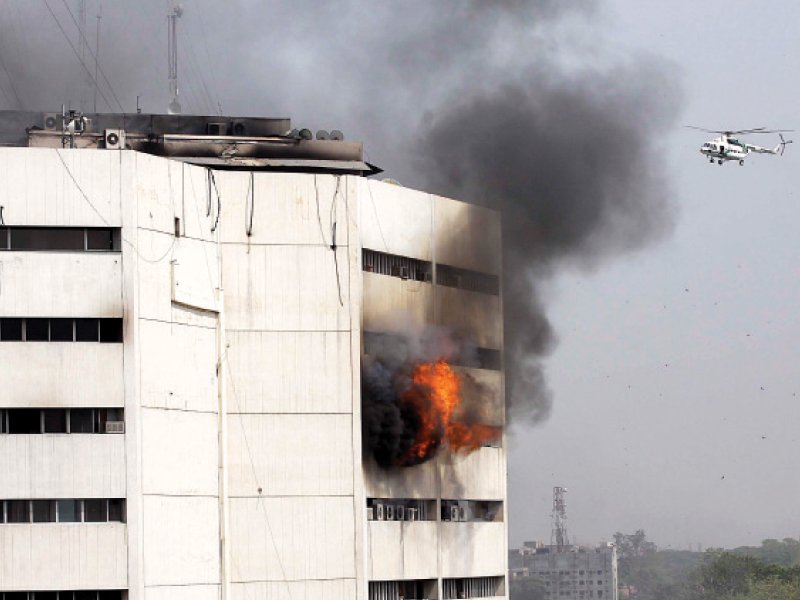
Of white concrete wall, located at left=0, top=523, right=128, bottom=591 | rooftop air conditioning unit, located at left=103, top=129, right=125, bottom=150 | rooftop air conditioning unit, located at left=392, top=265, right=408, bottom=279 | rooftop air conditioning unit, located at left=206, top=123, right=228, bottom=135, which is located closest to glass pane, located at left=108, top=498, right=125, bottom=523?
white concrete wall, located at left=0, top=523, right=128, bottom=591

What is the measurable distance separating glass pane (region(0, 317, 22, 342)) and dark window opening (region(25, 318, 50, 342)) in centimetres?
31

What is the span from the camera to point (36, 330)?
215 feet

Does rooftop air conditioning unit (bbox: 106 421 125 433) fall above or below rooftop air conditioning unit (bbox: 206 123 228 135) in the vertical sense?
below

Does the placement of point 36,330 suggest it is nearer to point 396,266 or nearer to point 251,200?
point 251,200

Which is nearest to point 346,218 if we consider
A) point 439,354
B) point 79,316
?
point 439,354

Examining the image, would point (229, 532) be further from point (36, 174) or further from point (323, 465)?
point (36, 174)

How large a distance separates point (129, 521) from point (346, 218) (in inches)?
679

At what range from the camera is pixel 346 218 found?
73.3m

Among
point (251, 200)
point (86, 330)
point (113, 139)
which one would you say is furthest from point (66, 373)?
point (113, 139)

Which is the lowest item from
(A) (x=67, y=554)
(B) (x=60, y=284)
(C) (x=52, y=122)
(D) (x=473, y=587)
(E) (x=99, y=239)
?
(D) (x=473, y=587)

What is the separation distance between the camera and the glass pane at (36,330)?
65.5 meters

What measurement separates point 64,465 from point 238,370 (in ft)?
30.5

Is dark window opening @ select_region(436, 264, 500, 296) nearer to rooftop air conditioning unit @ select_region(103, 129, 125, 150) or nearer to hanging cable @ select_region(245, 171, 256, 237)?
hanging cable @ select_region(245, 171, 256, 237)

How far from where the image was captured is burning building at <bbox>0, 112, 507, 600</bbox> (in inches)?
2554
